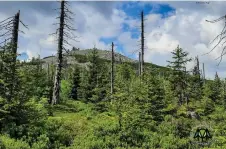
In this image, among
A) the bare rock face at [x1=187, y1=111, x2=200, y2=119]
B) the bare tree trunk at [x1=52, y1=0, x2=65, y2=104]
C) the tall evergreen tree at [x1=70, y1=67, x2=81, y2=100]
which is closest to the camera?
the bare tree trunk at [x1=52, y1=0, x2=65, y2=104]

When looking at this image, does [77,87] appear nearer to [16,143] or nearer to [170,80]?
[170,80]

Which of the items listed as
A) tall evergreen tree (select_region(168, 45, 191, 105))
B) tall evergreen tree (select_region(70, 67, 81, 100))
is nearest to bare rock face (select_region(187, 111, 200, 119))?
tall evergreen tree (select_region(168, 45, 191, 105))

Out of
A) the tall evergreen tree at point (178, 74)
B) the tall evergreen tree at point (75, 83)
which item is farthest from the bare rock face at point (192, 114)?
the tall evergreen tree at point (75, 83)

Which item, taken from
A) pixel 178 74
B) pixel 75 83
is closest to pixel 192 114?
pixel 178 74

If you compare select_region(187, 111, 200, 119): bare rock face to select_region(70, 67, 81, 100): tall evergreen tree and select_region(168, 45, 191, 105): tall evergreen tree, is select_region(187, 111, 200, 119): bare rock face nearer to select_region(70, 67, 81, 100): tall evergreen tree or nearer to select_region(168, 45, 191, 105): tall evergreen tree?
select_region(168, 45, 191, 105): tall evergreen tree

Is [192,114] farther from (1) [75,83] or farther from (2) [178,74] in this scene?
(1) [75,83]

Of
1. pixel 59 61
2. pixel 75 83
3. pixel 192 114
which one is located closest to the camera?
pixel 59 61

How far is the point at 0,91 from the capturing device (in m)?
14.9

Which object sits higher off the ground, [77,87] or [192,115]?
[77,87]

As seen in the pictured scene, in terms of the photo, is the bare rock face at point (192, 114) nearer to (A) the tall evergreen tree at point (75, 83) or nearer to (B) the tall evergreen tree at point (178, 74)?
(B) the tall evergreen tree at point (178, 74)

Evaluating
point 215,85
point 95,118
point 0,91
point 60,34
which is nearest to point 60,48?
point 60,34

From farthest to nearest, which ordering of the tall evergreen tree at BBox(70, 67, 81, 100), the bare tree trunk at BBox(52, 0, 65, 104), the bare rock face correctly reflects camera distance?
the tall evergreen tree at BBox(70, 67, 81, 100)
the bare rock face
the bare tree trunk at BBox(52, 0, 65, 104)

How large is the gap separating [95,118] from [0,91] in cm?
785

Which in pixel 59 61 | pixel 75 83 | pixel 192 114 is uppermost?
pixel 59 61
